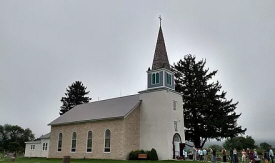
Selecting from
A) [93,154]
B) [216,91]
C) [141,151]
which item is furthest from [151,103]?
[216,91]

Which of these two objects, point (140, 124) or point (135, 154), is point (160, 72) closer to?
point (140, 124)

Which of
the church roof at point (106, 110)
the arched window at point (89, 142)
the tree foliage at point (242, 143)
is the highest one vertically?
the church roof at point (106, 110)

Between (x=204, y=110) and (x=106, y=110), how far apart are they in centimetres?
1677

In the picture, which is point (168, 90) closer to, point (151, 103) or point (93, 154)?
point (151, 103)

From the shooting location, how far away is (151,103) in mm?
30297

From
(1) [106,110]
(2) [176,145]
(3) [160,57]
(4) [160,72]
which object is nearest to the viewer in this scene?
(2) [176,145]

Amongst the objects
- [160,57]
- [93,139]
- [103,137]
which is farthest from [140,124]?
[160,57]

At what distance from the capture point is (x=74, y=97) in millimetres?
64812

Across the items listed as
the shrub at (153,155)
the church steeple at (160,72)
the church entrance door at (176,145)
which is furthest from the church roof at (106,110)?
the church entrance door at (176,145)

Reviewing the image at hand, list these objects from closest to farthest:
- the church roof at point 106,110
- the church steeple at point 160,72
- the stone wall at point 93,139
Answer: the stone wall at point 93,139 → the church roof at point 106,110 → the church steeple at point 160,72

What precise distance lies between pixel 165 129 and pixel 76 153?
45.2 ft

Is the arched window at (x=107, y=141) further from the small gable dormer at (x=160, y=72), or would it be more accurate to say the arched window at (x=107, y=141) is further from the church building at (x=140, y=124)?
the small gable dormer at (x=160, y=72)

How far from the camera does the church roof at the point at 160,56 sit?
106ft

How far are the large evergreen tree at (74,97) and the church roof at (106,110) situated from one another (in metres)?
23.8
